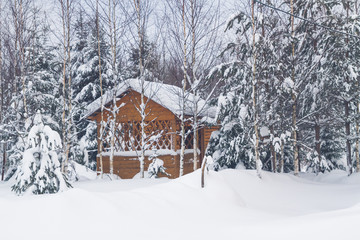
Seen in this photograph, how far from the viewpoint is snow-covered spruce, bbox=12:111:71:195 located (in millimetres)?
7078

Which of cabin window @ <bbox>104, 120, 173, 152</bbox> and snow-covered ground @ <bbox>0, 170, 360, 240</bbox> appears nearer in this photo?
snow-covered ground @ <bbox>0, 170, 360, 240</bbox>

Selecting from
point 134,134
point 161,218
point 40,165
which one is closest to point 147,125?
point 134,134

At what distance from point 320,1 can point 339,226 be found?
9.34m

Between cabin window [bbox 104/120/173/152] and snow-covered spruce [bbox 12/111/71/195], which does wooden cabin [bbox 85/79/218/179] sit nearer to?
cabin window [bbox 104/120/173/152]

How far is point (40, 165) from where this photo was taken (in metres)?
7.28

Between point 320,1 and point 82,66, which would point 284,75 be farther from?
point 82,66

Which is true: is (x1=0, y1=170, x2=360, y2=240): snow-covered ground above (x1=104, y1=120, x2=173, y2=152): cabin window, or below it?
below

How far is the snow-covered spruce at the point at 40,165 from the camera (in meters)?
7.08

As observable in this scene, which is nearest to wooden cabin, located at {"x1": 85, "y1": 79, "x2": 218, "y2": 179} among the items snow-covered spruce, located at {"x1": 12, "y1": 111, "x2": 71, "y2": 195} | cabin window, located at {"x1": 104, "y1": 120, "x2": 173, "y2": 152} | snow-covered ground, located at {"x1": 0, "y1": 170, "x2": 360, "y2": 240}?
cabin window, located at {"x1": 104, "y1": 120, "x2": 173, "y2": 152}

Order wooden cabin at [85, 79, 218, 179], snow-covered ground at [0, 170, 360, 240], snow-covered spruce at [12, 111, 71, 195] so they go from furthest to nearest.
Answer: wooden cabin at [85, 79, 218, 179] < snow-covered spruce at [12, 111, 71, 195] < snow-covered ground at [0, 170, 360, 240]

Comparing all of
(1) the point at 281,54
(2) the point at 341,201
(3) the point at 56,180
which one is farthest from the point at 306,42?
(3) the point at 56,180

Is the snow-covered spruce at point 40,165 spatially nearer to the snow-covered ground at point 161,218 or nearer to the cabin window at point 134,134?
the snow-covered ground at point 161,218

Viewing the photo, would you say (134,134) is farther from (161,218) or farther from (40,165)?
(161,218)

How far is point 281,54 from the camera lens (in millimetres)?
12078
